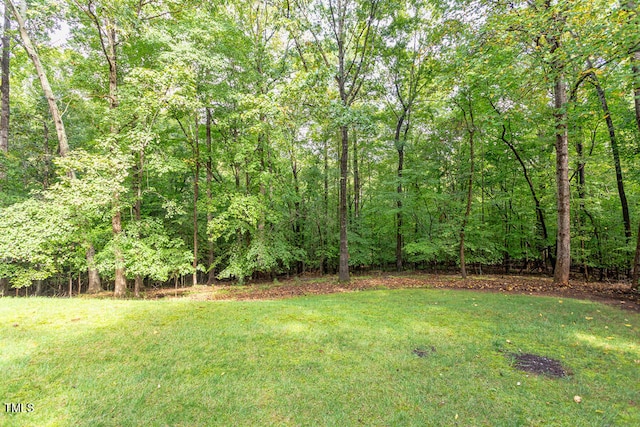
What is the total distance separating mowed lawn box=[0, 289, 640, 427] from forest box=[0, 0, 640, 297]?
4920 millimetres

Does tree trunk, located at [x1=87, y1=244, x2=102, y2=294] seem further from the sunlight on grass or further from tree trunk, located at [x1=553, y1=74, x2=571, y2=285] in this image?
tree trunk, located at [x1=553, y1=74, x2=571, y2=285]

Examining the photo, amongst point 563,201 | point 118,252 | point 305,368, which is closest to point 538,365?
point 305,368

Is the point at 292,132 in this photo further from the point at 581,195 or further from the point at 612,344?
the point at 581,195

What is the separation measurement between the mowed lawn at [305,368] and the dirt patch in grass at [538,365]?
12 cm

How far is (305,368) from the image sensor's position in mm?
3389

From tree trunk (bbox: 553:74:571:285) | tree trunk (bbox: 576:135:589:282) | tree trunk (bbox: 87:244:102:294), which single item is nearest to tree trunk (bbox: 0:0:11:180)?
tree trunk (bbox: 87:244:102:294)

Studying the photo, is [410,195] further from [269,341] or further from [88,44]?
[88,44]

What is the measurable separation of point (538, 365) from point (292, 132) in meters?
13.2

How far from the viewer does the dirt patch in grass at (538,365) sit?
3.41 meters

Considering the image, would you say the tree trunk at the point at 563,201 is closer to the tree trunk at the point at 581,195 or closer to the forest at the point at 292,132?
the forest at the point at 292,132

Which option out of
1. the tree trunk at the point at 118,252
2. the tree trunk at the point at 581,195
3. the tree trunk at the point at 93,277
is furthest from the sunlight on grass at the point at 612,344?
the tree trunk at the point at 93,277

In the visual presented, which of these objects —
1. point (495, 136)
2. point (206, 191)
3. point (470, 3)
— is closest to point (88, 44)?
point (206, 191)

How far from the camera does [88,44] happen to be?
10312 millimetres

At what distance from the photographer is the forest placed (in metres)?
7.78
